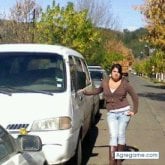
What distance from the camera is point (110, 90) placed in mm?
9094

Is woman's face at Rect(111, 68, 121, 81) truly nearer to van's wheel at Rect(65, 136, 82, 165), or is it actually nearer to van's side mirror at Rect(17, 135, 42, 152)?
van's wheel at Rect(65, 136, 82, 165)

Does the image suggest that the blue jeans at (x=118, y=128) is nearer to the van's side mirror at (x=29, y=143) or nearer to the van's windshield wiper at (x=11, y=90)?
the van's windshield wiper at (x=11, y=90)

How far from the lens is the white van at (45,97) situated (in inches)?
298

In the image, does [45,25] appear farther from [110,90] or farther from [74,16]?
[110,90]

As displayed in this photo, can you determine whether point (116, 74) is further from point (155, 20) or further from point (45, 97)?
point (155, 20)

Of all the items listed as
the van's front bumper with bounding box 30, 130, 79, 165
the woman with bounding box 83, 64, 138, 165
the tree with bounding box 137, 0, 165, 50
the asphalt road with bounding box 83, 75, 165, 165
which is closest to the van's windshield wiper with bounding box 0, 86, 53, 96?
the van's front bumper with bounding box 30, 130, 79, 165

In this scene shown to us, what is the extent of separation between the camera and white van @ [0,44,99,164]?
7.56 meters

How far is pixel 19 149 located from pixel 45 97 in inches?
128

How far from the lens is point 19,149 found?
4734 mm

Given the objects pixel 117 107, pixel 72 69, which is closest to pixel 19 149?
pixel 72 69

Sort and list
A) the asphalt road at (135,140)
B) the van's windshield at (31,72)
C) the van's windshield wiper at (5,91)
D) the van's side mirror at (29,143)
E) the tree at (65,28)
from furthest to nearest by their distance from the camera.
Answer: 1. the tree at (65,28)
2. the asphalt road at (135,140)
3. the van's windshield at (31,72)
4. the van's windshield wiper at (5,91)
5. the van's side mirror at (29,143)

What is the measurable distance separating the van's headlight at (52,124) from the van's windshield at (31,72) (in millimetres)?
650

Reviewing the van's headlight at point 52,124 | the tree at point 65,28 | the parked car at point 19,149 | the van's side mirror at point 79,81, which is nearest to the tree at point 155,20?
the tree at point 65,28

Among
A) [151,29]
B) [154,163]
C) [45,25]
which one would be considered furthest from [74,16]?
[154,163]
